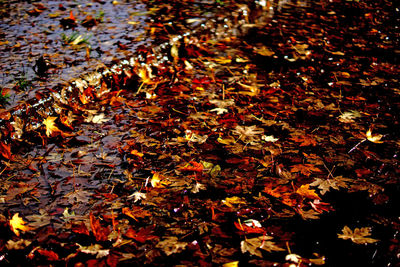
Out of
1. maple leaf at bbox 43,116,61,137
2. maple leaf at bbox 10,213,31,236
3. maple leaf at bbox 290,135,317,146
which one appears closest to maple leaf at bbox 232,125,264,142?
maple leaf at bbox 290,135,317,146

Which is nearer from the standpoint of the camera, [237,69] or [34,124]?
[34,124]

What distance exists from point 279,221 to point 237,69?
4.73ft

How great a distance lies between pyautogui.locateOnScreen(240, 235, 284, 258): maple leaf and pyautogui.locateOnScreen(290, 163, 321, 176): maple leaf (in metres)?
0.46

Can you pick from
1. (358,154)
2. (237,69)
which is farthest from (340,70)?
(358,154)

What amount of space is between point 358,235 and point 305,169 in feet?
1.30

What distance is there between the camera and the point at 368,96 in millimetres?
2133

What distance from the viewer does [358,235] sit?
1.21 metres

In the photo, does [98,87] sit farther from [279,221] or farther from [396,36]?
[396,36]

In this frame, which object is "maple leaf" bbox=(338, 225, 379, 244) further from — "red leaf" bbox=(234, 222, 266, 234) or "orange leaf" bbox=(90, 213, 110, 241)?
"orange leaf" bbox=(90, 213, 110, 241)

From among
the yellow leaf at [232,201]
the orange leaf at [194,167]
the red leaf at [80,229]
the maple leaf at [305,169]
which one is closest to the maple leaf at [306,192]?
the maple leaf at [305,169]

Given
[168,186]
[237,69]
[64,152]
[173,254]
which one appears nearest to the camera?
[173,254]

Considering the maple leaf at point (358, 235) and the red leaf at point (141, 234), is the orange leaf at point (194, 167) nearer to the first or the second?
the red leaf at point (141, 234)

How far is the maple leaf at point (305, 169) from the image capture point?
Result: 58.6 inches

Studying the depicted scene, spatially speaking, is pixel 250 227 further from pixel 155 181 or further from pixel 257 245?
pixel 155 181
